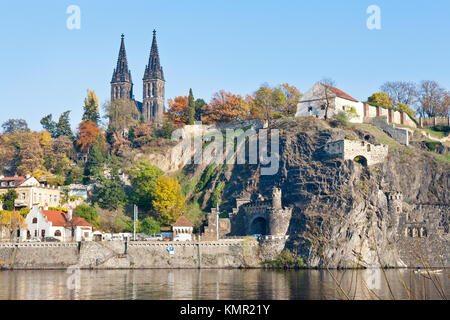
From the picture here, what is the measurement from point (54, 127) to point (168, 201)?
3742 cm

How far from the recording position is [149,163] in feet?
294

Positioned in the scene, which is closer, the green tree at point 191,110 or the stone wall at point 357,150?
the stone wall at point 357,150

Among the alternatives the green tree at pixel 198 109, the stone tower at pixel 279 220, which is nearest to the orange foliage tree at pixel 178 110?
the green tree at pixel 198 109

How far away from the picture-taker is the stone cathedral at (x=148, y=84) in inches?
5768

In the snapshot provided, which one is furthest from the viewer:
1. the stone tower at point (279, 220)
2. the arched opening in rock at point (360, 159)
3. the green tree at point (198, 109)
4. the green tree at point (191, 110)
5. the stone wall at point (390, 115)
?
the green tree at point (198, 109)

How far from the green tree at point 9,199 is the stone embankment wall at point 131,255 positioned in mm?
11129

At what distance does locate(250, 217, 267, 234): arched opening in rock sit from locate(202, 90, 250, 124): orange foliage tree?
98.5ft

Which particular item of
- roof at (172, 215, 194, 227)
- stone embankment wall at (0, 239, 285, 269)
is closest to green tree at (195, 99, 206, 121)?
roof at (172, 215, 194, 227)

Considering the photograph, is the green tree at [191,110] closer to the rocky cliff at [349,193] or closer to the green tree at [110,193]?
the rocky cliff at [349,193]

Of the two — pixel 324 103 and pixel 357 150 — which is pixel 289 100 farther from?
pixel 357 150

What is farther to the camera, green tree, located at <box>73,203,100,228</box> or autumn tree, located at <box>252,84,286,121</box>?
autumn tree, located at <box>252,84,286,121</box>

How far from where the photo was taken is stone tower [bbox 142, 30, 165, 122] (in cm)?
14750

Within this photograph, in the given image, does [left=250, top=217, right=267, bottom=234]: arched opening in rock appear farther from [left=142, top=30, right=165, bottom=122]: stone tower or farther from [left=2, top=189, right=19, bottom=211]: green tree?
[left=142, top=30, right=165, bottom=122]: stone tower
